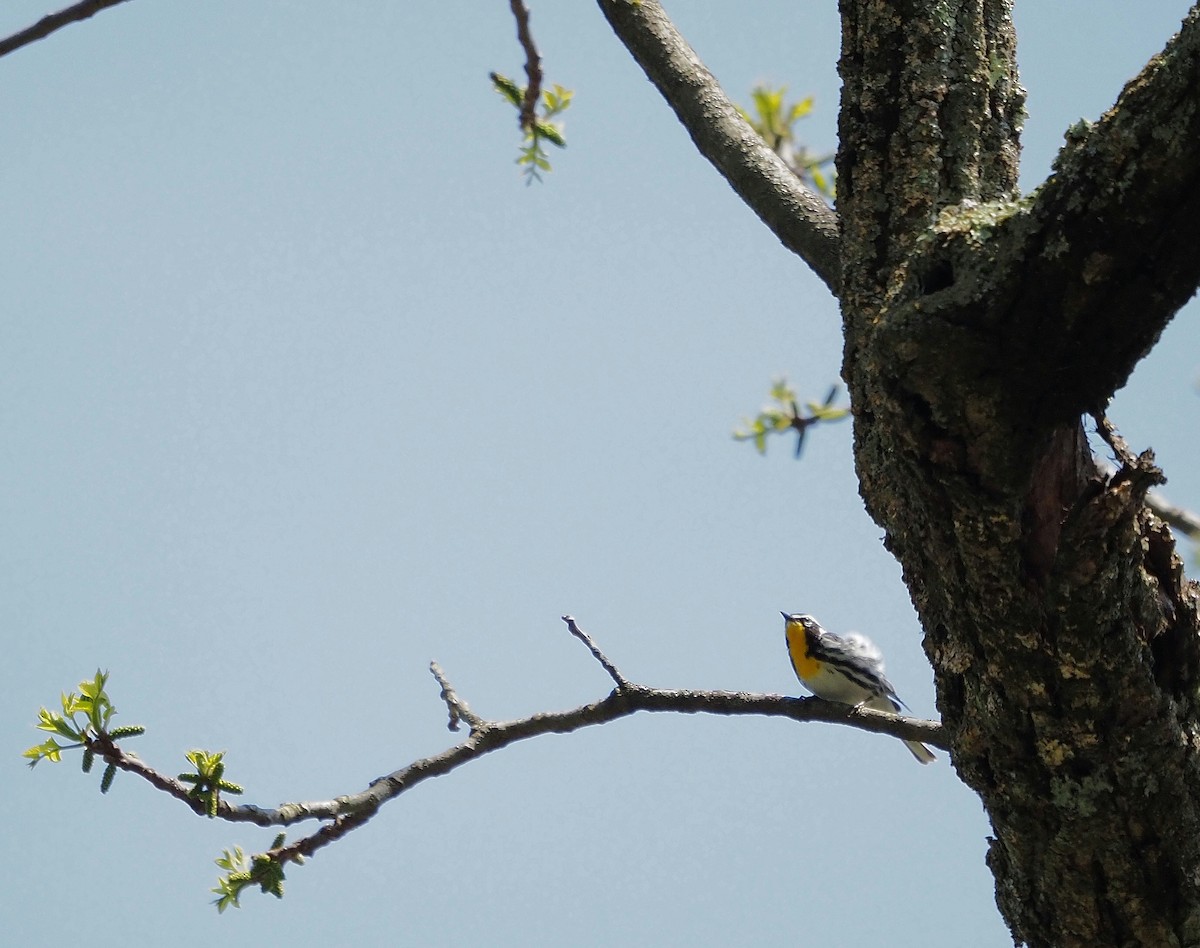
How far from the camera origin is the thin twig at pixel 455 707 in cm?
316

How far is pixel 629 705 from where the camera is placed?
3066 millimetres

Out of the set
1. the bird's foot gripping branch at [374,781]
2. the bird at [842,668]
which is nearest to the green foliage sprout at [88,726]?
the bird's foot gripping branch at [374,781]

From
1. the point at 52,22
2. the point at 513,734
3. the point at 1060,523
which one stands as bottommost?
the point at 1060,523

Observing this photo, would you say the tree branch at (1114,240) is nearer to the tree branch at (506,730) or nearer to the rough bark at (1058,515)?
the rough bark at (1058,515)

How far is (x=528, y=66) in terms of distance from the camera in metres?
3.15

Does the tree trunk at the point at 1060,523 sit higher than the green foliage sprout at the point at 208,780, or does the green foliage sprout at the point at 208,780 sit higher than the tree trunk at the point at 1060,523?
Result: the green foliage sprout at the point at 208,780

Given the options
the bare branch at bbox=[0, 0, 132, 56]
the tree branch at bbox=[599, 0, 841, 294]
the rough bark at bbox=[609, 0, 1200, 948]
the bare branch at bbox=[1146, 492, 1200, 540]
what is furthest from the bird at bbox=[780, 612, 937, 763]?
the bare branch at bbox=[0, 0, 132, 56]

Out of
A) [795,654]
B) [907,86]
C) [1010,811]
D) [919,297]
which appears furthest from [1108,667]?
[795,654]

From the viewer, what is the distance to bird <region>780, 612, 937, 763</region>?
255 inches

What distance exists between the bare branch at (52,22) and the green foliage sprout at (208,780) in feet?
5.19

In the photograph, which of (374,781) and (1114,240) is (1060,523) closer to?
(1114,240)

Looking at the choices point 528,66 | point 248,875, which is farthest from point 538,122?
point 248,875

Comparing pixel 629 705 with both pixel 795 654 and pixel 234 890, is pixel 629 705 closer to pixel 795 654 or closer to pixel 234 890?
pixel 234 890

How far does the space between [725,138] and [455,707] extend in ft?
5.88
